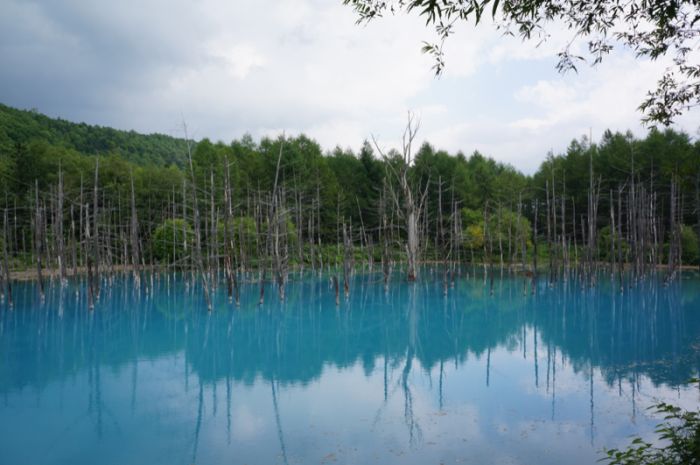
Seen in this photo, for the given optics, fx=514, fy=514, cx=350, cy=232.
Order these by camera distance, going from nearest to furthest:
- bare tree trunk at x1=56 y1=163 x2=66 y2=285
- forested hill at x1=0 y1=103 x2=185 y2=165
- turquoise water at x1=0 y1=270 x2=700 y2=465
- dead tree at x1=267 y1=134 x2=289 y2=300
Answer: turquoise water at x1=0 y1=270 x2=700 y2=465 → dead tree at x1=267 y1=134 x2=289 y2=300 → bare tree trunk at x1=56 y1=163 x2=66 y2=285 → forested hill at x1=0 y1=103 x2=185 y2=165

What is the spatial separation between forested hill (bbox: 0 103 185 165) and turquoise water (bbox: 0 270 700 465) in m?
28.2

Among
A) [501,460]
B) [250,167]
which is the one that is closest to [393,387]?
[501,460]

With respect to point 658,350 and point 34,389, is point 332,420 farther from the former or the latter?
point 658,350

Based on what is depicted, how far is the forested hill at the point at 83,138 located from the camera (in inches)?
1571

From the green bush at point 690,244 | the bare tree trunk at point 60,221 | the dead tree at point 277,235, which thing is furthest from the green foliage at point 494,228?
the bare tree trunk at point 60,221

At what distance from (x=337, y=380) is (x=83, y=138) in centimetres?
4696

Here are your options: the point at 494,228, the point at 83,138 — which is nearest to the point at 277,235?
the point at 494,228

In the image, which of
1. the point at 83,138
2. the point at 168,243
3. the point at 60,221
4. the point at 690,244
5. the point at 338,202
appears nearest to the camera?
the point at 60,221

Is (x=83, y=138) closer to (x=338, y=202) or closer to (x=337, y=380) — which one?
(x=338, y=202)

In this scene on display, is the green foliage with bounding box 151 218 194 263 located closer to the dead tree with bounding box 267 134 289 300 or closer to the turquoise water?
the turquoise water

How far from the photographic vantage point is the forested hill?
131 ft

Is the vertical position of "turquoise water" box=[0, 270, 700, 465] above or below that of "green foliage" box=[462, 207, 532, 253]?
below

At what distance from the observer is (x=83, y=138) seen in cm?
4756

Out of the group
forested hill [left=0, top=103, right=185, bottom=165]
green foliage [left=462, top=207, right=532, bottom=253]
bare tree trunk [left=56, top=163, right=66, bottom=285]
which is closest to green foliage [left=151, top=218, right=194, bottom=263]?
bare tree trunk [left=56, top=163, right=66, bottom=285]
